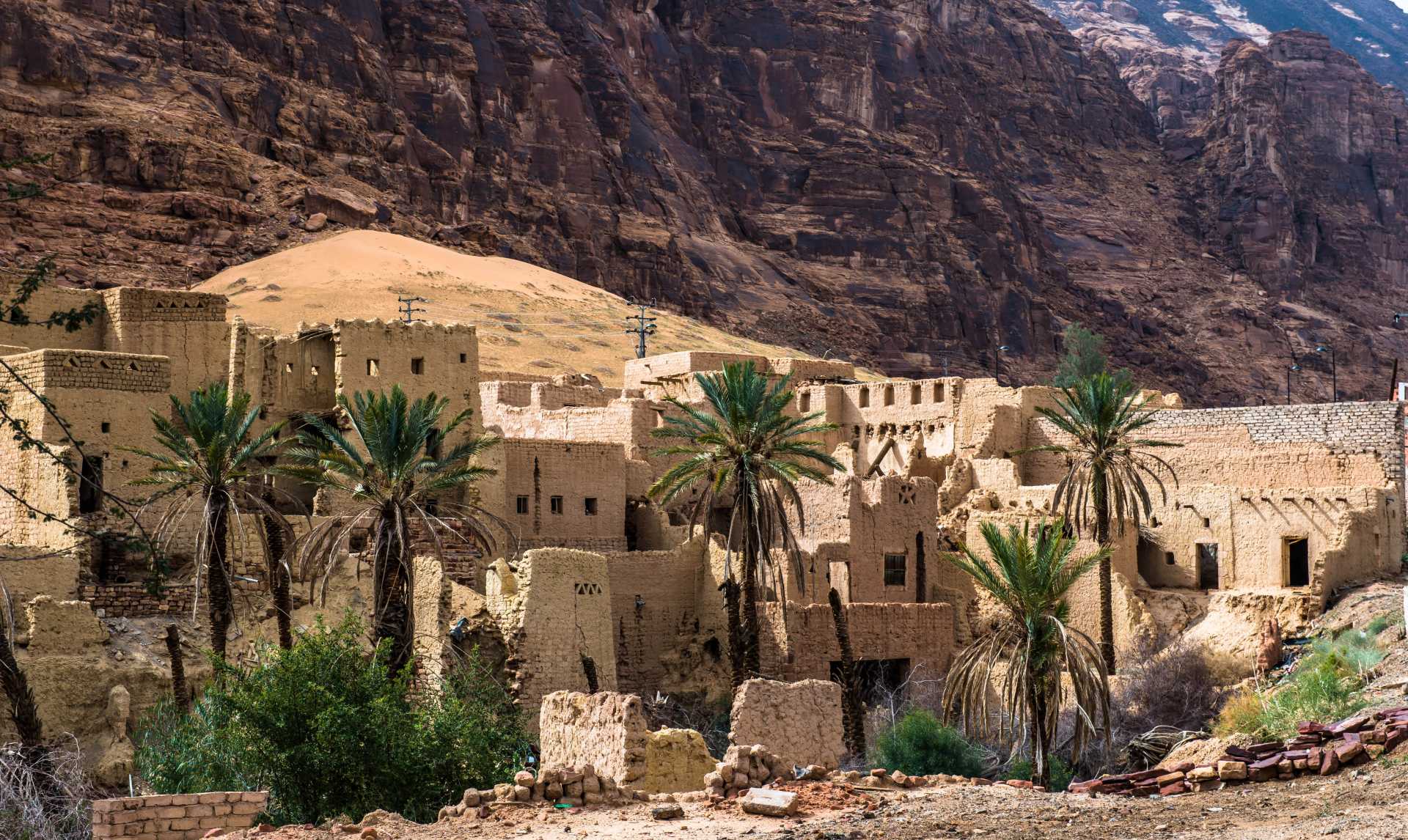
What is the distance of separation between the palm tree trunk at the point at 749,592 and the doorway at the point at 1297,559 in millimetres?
13034

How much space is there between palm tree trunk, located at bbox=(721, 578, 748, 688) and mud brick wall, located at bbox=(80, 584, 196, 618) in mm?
9307

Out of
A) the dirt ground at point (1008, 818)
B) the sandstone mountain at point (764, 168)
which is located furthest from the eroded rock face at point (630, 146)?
the dirt ground at point (1008, 818)

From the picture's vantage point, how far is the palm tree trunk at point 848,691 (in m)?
36.1

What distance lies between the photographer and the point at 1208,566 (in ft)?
148

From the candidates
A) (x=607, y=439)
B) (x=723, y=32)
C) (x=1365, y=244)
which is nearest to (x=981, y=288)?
(x=723, y=32)

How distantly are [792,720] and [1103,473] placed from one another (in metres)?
15.6

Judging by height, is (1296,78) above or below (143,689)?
above

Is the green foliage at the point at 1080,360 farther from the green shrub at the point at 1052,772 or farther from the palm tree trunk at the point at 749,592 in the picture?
the palm tree trunk at the point at 749,592

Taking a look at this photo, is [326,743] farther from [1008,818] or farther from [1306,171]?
[1306,171]

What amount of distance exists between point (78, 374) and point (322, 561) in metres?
5.40

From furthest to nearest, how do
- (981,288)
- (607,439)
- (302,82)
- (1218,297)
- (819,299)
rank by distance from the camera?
(1218,297) → (981,288) → (819,299) → (302,82) → (607,439)

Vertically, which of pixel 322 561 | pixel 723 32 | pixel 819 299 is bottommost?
pixel 322 561

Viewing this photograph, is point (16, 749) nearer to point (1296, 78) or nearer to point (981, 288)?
point (981, 288)

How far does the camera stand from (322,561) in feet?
121
